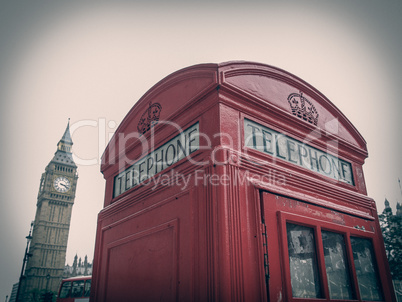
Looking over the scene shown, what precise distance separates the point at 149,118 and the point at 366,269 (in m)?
3.93

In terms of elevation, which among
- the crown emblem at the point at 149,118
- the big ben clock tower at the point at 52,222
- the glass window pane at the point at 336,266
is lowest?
the glass window pane at the point at 336,266

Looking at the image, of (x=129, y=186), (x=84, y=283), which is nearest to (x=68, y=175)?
(x=84, y=283)

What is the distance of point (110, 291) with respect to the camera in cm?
455

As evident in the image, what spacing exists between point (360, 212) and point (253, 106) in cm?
238

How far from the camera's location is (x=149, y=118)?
16.8 feet

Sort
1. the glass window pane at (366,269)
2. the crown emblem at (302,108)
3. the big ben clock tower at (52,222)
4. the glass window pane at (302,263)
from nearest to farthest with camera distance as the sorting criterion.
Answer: the glass window pane at (302,263)
the glass window pane at (366,269)
the crown emblem at (302,108)
the big ben clock tower at (52,222)

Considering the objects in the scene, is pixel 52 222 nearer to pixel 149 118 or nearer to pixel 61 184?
pixel 61 184

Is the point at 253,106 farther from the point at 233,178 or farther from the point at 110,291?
the point at 110,291

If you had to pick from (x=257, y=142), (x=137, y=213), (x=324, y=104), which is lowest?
(x=137, y=213)

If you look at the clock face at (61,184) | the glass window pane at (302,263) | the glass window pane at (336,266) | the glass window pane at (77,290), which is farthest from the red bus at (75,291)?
the clock face at (61,184)

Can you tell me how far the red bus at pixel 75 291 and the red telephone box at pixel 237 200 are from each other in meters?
16.7

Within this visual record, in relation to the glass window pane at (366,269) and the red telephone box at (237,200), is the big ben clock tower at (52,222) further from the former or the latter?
the glass window pane at (366,269)

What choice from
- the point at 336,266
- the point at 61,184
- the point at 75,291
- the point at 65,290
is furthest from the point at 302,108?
the point at 61,184

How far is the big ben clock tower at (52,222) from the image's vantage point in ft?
244
